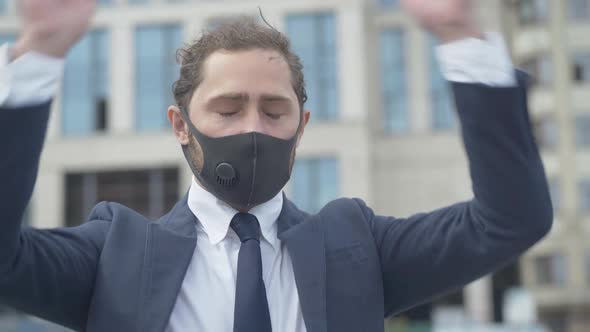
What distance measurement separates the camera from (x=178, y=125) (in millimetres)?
2889

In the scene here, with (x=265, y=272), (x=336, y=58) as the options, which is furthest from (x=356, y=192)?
(x=265, y=272)

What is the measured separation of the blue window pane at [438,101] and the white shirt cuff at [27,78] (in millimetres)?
40180

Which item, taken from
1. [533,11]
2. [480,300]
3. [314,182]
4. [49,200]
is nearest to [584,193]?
[480,300]

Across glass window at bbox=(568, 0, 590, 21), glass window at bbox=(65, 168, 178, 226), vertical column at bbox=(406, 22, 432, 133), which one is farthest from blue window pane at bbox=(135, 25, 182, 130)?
glass window at bbox=(568, 0, 590, 21)

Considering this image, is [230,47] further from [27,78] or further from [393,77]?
[393,77]

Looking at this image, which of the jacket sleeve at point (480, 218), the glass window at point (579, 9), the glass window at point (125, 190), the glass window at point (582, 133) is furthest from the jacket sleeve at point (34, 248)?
the glass window at point (579, 9)

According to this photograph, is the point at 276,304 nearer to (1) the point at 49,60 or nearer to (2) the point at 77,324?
(2) the point at 77,324

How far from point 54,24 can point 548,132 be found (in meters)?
39.8

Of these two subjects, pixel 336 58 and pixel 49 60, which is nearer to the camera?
pixel 49 60

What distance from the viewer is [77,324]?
2.66 meters

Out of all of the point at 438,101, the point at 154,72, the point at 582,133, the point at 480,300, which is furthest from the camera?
the point at 438,101

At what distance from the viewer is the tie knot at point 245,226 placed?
107 inches

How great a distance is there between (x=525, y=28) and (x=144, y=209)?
1698cm

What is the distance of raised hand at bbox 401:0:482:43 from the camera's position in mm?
2234
